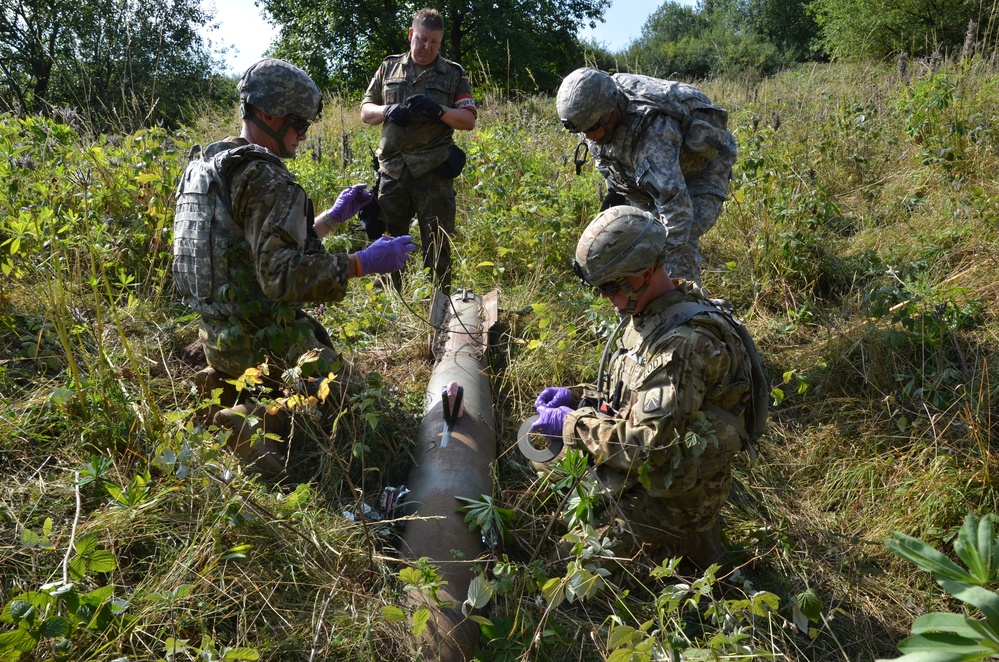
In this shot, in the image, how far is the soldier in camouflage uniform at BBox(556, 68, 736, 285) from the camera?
3869mm

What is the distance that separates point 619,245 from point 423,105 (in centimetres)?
275

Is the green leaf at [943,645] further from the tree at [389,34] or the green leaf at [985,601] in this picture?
the tree at [389,34]

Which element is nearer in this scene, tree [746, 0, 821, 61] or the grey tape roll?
the grey tape roll

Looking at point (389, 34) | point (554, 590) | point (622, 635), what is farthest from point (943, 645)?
point (389, 34)

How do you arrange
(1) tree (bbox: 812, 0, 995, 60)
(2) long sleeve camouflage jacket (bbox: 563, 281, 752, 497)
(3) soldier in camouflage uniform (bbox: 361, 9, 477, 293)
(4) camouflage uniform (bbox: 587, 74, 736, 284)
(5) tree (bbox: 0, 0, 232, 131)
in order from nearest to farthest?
(2) long sleeve camouflage jacket (bbox: 563, 281, 752, 497) < (4) camouflage uniform (bbox: 587, 74, 736, 284) < (3) soldier in camouflage uniform (bbox: 361, 9, 477, 293) < (5) tree (bbox: 0, 0, 232, 131) < (1) tree (bbox: 812, 0, 995, 60)

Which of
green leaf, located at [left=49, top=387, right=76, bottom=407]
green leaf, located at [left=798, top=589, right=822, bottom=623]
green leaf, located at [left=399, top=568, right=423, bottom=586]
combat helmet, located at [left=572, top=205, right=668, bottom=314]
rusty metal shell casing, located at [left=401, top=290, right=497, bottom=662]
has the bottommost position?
green leaf, located at [left=798, top=589, right=822, bottom=623]

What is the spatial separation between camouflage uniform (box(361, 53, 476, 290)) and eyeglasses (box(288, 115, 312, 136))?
158 centimetres

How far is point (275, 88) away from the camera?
3.25m

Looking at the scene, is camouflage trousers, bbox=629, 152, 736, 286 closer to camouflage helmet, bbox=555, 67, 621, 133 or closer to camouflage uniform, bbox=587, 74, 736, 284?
camouflage uniform, bbox=587, 74, 736, 284

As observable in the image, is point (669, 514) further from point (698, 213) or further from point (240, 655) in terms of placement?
point (698, 213)

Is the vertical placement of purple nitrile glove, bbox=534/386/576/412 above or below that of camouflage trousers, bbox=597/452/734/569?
above

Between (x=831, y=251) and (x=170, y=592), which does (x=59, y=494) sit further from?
(x=831, y=251)

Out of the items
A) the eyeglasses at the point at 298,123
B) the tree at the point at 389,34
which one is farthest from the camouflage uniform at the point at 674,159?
the tree at the point at 389,34

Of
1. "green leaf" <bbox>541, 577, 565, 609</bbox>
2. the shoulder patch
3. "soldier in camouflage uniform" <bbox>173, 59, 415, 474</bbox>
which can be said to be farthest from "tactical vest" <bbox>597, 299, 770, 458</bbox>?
"soldier in camouflage uniform" <bbox>173, 59, 415, 474</bbox>
